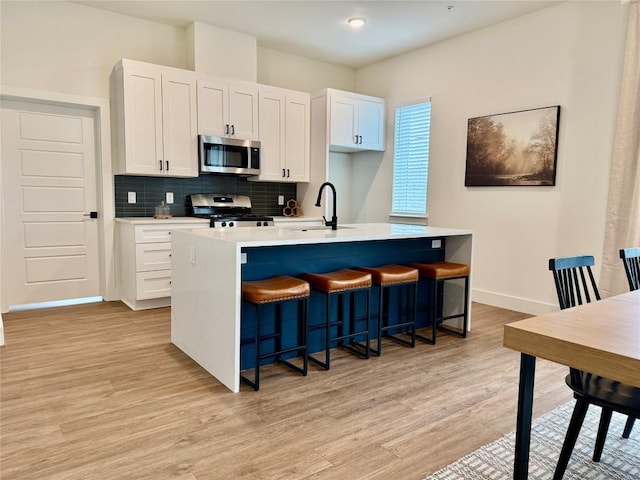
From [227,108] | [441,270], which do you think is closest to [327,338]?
[441,270]

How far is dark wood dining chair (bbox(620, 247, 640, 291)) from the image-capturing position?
7.45ft

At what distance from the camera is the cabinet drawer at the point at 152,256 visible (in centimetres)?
434

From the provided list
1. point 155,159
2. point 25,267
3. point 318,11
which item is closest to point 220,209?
point 155,159

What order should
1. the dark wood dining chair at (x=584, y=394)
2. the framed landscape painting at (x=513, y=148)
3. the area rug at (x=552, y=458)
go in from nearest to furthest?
the dark wood dining chair at (x=584, y=394) < the area rug at (x=552, y=458) < the framed landscape painting at (x=513, y=148)

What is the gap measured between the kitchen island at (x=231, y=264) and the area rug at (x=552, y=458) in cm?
135

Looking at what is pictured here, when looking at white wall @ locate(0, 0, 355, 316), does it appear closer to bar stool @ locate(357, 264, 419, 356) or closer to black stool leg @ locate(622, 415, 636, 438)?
bar stool @ locate(357, 264, 419, 356)

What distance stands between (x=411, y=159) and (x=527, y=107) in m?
1.63

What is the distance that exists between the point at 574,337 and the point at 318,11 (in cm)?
425

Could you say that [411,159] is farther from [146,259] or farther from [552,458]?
[552,458]

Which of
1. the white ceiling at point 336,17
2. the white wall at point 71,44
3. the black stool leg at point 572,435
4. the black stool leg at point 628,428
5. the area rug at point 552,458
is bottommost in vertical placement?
→ the area rug at point 552,458

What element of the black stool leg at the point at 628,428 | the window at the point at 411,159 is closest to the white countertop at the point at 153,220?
the window at the point at 411,159

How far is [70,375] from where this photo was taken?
2818 millimetres

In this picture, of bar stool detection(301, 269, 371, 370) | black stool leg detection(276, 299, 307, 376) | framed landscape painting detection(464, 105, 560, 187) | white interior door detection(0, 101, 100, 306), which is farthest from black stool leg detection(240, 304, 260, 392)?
framed landscape painting detection(464, 105, 560, 187)

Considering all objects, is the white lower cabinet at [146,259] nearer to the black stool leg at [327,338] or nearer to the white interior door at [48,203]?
the white interior door at [48,203]
